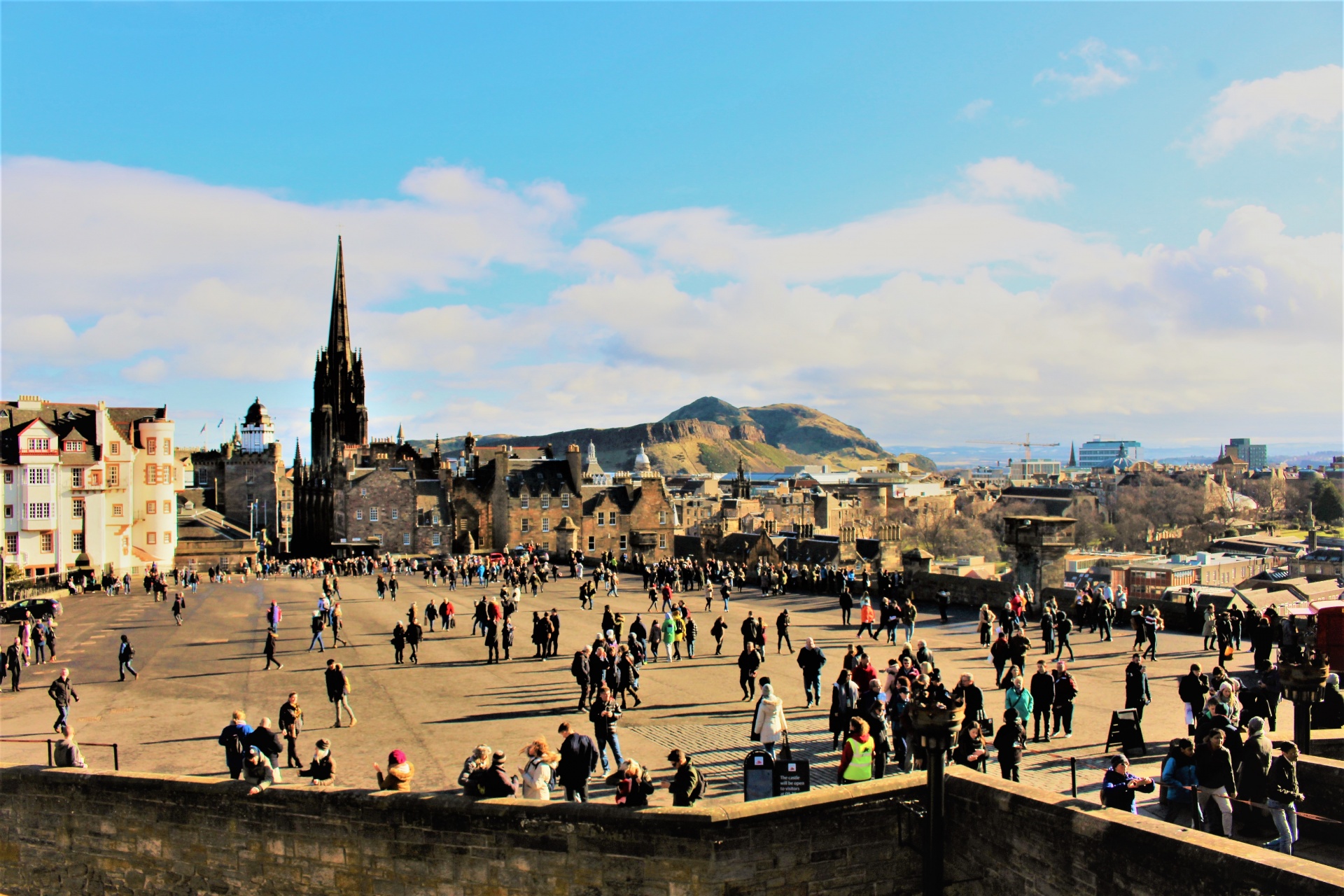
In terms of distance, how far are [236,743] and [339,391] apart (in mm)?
96140

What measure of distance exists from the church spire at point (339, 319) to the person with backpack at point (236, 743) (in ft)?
319

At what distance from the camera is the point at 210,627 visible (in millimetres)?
28031

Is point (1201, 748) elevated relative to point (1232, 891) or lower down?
elevated

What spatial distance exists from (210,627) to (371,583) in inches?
582

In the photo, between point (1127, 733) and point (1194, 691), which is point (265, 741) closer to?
point (1127, 733)

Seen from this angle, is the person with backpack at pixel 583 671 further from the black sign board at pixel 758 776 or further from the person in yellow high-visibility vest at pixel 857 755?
the person in yellow high-visibility vest at pixel 857 755

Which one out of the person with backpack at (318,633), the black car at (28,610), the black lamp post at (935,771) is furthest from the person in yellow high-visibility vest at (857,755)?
the black car at (28,610)

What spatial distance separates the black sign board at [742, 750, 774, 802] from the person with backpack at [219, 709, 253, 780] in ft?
22.1

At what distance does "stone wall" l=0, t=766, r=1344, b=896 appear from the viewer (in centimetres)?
913

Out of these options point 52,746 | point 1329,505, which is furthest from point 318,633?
point 1329,505

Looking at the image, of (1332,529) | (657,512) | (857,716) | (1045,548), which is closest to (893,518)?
(1332,529)

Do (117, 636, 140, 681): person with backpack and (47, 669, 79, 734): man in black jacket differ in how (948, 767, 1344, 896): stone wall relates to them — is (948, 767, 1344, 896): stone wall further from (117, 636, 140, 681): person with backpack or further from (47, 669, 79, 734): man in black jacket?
(117, 636, 140, 681): person with backpack

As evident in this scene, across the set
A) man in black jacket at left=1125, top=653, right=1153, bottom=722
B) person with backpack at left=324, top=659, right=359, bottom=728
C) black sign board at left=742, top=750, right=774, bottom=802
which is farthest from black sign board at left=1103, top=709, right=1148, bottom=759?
person with backpack at left=324, top=659, right=359, bottom=728

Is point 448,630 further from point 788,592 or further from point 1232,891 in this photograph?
point 1232,891
